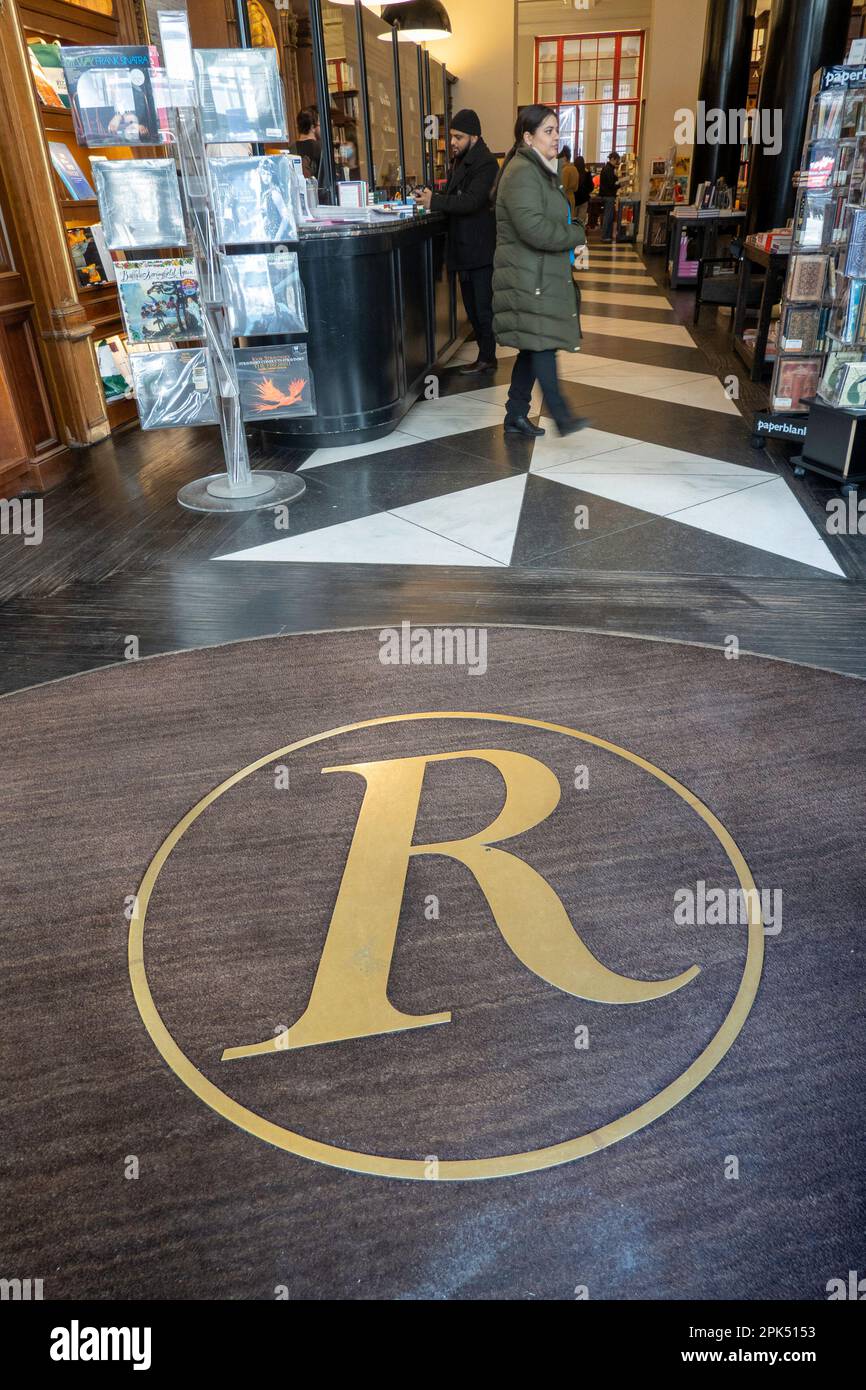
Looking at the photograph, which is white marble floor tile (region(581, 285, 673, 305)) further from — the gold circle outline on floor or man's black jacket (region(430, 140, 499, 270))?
the gold circle outline on floor

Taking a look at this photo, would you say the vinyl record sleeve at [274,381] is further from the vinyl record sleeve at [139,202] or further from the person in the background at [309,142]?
the person in the background at [309,142]

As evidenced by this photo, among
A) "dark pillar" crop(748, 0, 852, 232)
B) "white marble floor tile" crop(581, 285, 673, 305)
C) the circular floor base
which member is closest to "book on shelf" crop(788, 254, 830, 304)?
the circular floor base

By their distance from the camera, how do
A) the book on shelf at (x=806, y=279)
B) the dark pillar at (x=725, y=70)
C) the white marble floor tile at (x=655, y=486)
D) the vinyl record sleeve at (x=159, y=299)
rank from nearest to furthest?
the vinyl record sleeve at (x=159, y=299)
the white marble floor tile at (x=655, y=486)
the book on shelf at (x=806, y=279)
the dark pillar at (x=725, y=70)

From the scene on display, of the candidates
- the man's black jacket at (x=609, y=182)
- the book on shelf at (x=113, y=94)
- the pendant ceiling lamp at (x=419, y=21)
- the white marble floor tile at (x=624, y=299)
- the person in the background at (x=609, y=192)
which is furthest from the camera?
the man's black jacket at (x=609, y=182)

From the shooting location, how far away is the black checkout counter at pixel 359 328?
4270mm

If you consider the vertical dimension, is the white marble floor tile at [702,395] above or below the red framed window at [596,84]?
below

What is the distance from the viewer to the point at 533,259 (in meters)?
4.12

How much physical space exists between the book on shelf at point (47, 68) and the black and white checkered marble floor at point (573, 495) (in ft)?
7.12

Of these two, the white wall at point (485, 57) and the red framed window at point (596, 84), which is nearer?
the white wall at point (485, 57)

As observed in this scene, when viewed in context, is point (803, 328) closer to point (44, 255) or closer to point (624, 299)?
point (44, 255)

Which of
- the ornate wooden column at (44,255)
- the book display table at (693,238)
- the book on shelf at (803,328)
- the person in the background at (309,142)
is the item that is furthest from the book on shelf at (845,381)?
the book display table at (693,238)

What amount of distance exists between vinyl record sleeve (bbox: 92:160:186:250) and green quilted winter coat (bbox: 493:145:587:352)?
148cm
